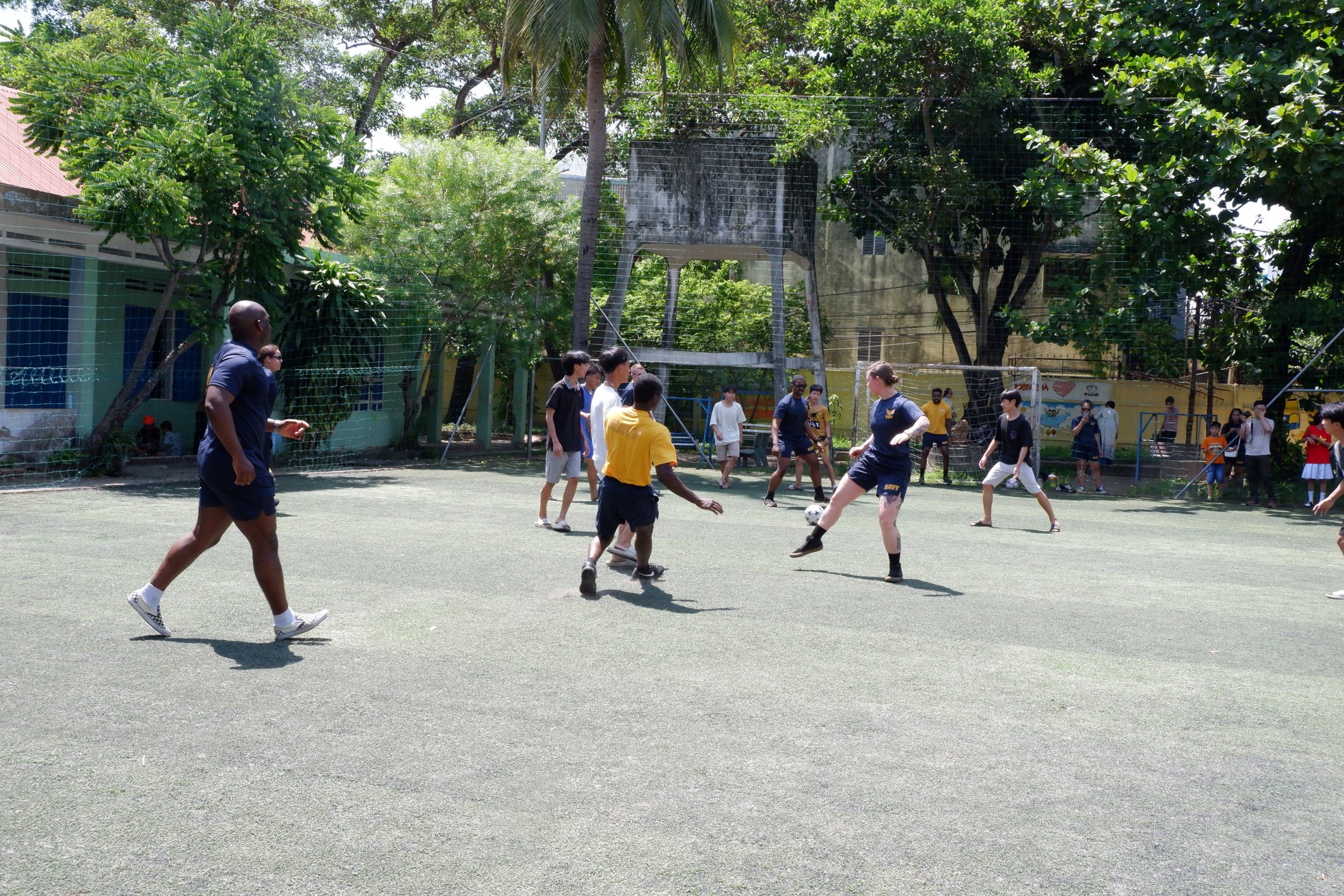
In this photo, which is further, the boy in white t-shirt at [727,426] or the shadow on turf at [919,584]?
the boy in white t-shirt at [727,426]

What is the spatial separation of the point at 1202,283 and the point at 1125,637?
50.7 feet

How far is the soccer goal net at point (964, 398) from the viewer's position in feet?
72.0

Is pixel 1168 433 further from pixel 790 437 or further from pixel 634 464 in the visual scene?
pixel 634 464

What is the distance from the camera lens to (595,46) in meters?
20.3

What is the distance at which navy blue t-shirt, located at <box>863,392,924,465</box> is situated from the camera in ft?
30.6

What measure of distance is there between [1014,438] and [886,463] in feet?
15.7

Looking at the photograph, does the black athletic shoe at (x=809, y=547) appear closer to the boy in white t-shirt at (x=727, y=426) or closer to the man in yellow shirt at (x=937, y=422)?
the boy in white t-shirt at (x=727, y=426)

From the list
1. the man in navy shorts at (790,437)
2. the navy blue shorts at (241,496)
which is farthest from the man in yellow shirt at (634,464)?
the man in navy shorts at (790,437)

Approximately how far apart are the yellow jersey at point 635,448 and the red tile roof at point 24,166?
11042 millimetres

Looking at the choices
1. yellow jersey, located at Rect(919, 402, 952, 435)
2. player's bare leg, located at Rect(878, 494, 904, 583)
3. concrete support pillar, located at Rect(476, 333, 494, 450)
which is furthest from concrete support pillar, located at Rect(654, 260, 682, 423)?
player's bare leg, located at Rect(878, 494, 904, 583)

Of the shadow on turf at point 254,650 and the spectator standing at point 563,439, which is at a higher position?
the spectator standing at point 563,439

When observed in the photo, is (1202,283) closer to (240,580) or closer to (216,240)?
(216,240)

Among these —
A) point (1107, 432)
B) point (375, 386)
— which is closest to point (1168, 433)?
point (1107, 432)

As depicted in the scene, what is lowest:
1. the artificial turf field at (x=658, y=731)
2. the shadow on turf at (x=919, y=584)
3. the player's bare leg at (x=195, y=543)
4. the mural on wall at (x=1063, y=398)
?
the artificial turf field at (x=658, y=731)
